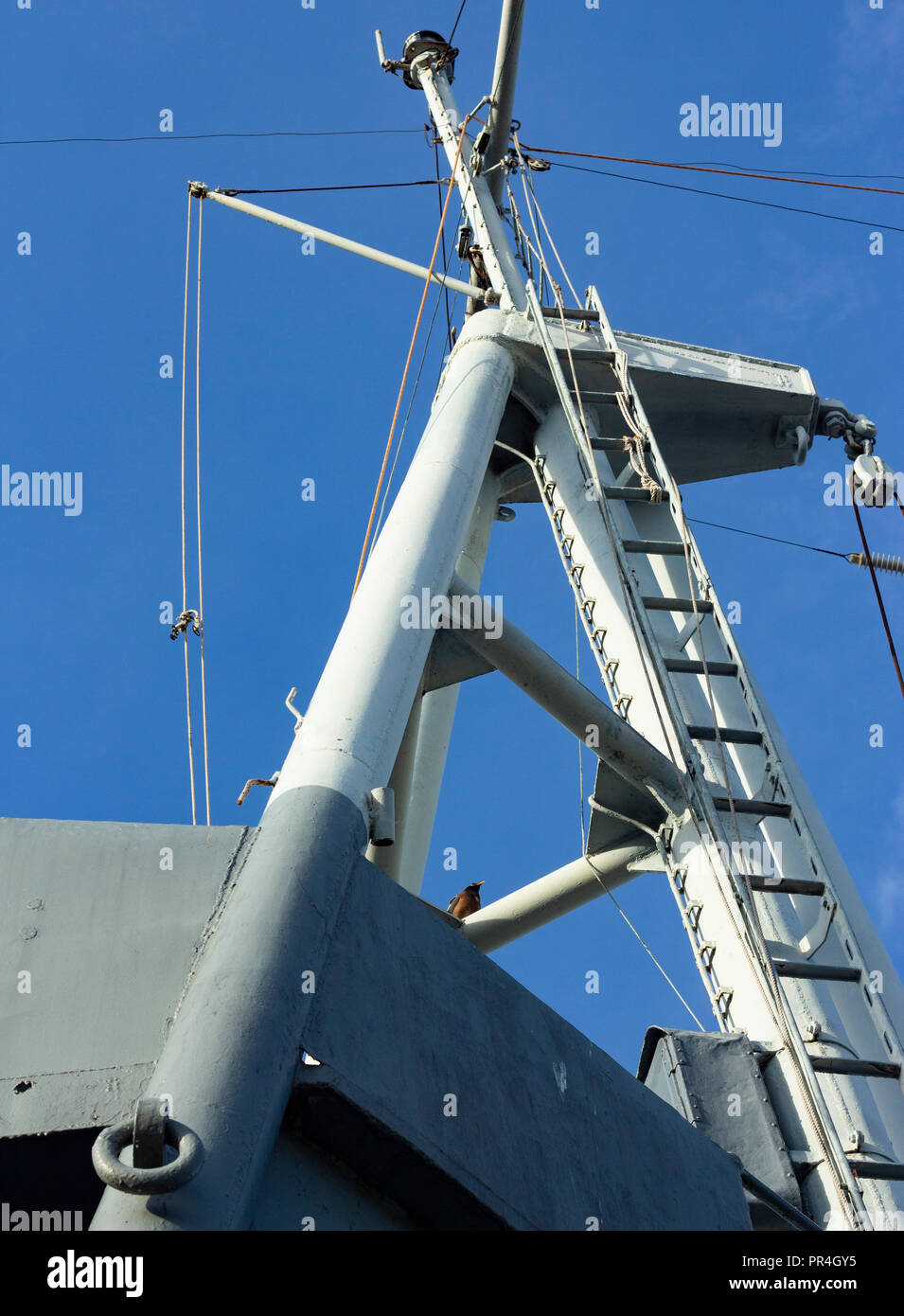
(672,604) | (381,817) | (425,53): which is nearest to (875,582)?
(672,604)

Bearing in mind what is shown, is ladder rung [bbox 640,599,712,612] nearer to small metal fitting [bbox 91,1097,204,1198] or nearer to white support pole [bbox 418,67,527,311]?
white support pole [bbox 418,67,527,311]

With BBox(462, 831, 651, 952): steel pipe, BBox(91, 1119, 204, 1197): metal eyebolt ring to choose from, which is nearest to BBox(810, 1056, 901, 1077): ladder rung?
BBox(462, 831, 651, 952): steel pipe

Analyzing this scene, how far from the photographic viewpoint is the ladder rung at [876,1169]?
16.9 feet

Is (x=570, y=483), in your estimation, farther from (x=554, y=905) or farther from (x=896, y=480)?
(x=554, y=905)

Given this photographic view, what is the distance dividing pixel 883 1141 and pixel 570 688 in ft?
8.41

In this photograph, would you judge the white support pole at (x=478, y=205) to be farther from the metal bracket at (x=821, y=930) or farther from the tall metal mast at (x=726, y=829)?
the metal bracket at (x=821, y=930)

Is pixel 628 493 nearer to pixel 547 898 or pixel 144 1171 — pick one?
pixel 547 898

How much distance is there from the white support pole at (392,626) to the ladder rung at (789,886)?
200 centimetres

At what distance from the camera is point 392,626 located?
548cm

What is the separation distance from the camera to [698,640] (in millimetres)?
7758

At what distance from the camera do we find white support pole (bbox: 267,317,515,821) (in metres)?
4.61

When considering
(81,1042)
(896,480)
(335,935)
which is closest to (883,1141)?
(335,935)

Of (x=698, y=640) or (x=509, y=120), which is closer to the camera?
(x=698, y=640)

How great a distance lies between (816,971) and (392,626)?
2.44m
